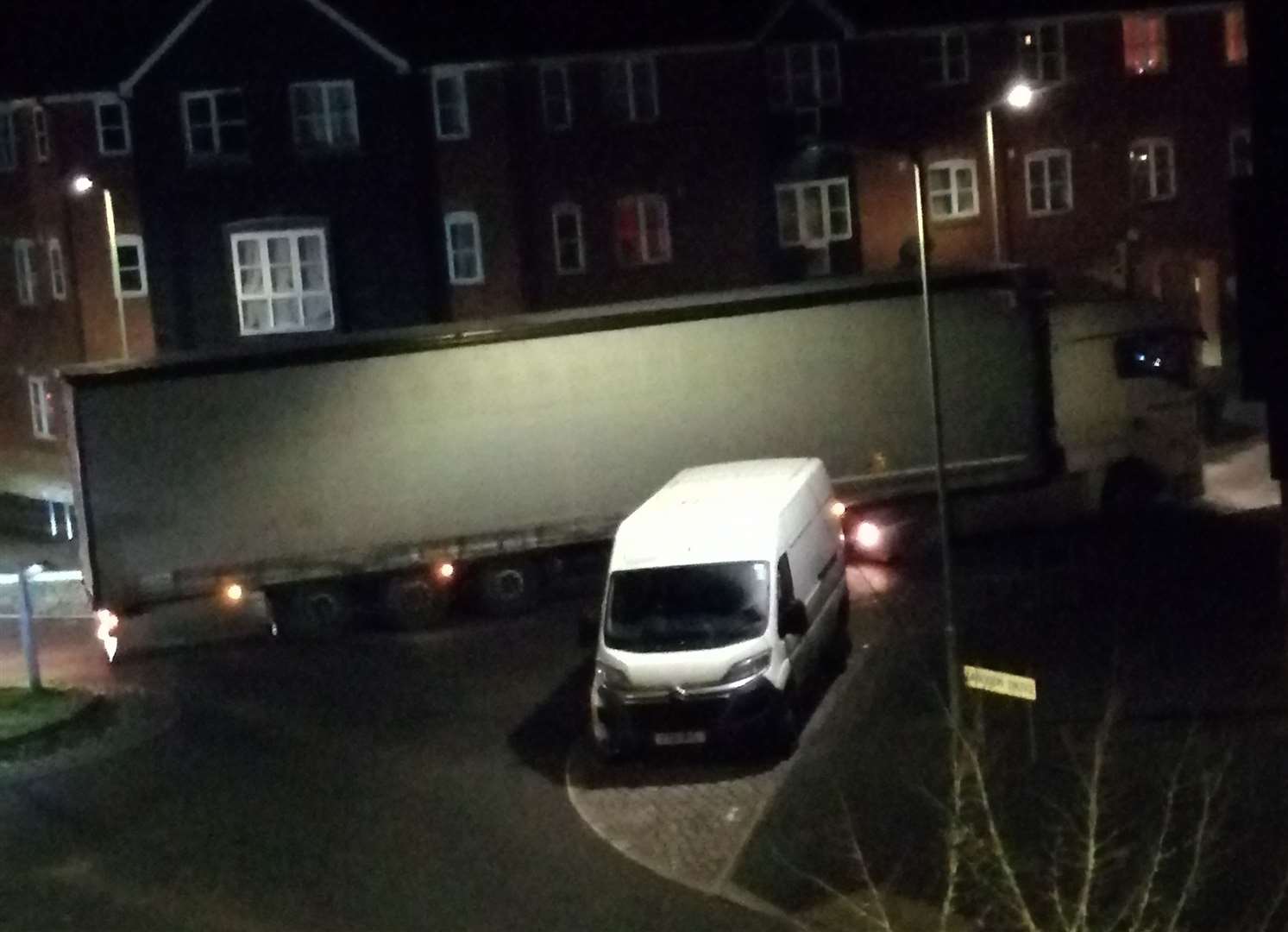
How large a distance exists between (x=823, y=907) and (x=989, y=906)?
7.46ft

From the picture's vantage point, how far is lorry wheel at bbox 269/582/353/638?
25.1 m

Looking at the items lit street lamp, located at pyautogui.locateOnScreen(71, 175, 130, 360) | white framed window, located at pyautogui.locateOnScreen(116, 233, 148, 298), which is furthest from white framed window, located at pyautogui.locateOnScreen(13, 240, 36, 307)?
white framed window, located at pyautogui.locateOnScreen(116, 233, 148, 298)

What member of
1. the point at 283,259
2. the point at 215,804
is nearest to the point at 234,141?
the point at 283,259

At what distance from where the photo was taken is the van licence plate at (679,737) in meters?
18.1

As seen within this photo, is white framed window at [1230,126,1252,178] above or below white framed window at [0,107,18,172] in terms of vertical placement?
below

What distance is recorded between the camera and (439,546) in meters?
25.2

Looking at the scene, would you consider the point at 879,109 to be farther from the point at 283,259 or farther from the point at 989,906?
the point at 989,906

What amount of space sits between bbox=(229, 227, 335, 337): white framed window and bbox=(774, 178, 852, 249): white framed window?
906cm

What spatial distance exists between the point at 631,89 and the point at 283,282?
25.3ft

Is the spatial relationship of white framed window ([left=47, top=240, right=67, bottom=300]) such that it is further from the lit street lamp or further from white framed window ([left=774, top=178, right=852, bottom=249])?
white framed window ([left=774, top=178, right=852, bottom=249])

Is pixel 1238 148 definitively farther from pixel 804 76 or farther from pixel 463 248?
pixel 463 248

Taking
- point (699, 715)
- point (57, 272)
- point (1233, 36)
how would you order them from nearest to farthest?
point (699, 715)
point (57, 272)
point (1233, 36)

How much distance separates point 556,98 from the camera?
38781mm

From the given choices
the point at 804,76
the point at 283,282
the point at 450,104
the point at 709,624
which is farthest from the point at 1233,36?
the point at 709,624
